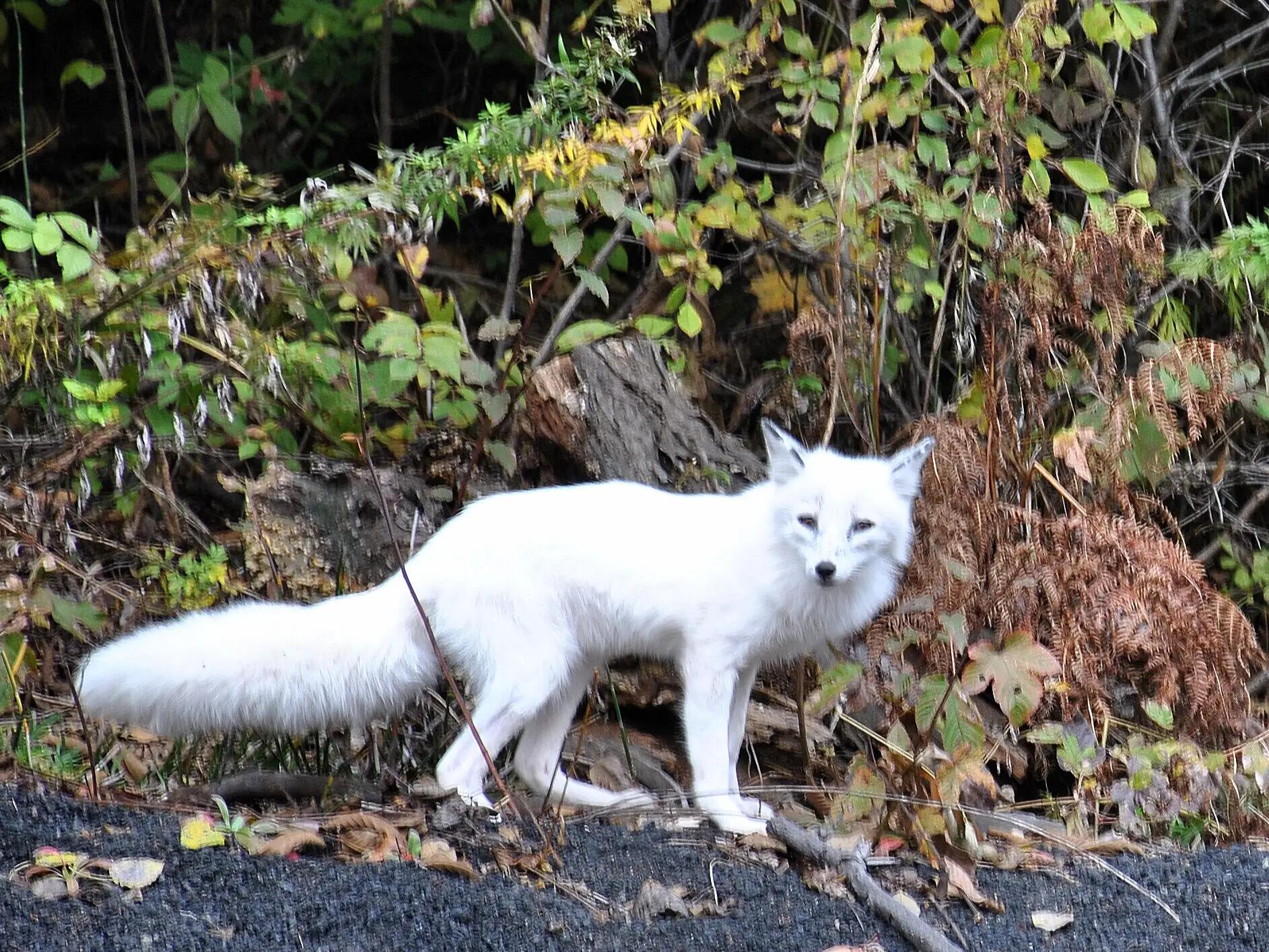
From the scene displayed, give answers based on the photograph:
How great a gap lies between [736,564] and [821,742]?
123cm

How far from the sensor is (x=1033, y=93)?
5148 millimetres

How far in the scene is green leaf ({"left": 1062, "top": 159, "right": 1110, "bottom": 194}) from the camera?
4906 millimetres

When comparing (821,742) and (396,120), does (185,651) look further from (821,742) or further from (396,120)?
(396,120)

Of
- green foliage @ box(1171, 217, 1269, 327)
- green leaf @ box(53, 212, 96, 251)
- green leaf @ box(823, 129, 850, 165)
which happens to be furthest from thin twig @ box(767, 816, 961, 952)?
green foliage @ box(1171, 217, 1269, 327)

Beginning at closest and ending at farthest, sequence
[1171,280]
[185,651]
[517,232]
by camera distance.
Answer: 1. [185,651]
2. [517,232]
3. [1171,280]

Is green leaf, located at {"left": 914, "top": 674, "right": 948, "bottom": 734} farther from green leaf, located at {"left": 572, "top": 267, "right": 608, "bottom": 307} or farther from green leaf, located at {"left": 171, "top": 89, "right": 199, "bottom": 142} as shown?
green leaf, located at {"left": 171, "top": 89, "right": 199, "bottom": 142}

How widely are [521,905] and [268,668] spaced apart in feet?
3.74

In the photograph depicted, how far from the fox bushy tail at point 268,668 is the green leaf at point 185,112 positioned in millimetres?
2786

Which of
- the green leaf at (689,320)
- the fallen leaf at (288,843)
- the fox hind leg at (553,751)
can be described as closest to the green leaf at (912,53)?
the green leaf at (689,320)

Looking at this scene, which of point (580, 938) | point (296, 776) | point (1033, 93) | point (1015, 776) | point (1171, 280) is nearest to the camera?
point (580, 938)

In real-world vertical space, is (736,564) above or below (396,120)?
below

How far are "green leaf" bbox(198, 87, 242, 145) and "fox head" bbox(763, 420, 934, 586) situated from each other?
3340 mm

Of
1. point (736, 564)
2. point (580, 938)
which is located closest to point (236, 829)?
point (580, 938)

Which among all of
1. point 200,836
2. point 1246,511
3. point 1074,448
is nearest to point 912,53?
point 1074,448
